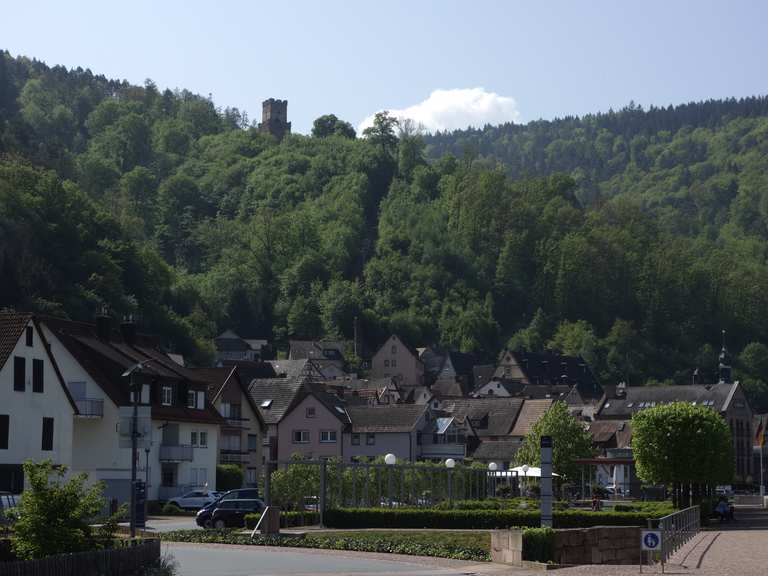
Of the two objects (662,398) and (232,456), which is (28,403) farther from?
(662,398)

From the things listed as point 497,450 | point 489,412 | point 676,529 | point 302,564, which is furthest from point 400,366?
point 302,564

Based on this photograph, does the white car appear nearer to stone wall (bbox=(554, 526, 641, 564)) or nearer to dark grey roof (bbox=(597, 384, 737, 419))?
stone wall (bbox=(554, 526, 641, 564))

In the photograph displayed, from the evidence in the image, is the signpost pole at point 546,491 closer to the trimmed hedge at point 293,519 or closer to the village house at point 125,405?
the trimmed hedge at point 293,519

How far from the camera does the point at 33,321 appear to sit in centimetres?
6806

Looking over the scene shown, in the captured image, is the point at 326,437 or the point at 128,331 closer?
the point at 128,331

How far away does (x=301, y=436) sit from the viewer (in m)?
110

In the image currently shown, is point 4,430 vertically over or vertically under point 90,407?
under

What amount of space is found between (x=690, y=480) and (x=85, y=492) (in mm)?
49082

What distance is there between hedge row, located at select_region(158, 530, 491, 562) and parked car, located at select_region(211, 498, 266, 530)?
5.43 m

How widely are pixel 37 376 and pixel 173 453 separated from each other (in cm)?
1250

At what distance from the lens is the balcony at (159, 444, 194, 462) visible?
258ft

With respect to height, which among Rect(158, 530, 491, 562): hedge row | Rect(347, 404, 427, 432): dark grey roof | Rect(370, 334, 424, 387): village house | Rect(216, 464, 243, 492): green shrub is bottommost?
Rect(158, 530, 491, 562): hedge row

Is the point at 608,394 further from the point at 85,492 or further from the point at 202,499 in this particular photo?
the point at 85,492

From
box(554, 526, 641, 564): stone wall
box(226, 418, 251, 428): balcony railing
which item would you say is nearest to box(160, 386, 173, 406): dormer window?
box(226, 418, 251, 428): balcony railing
